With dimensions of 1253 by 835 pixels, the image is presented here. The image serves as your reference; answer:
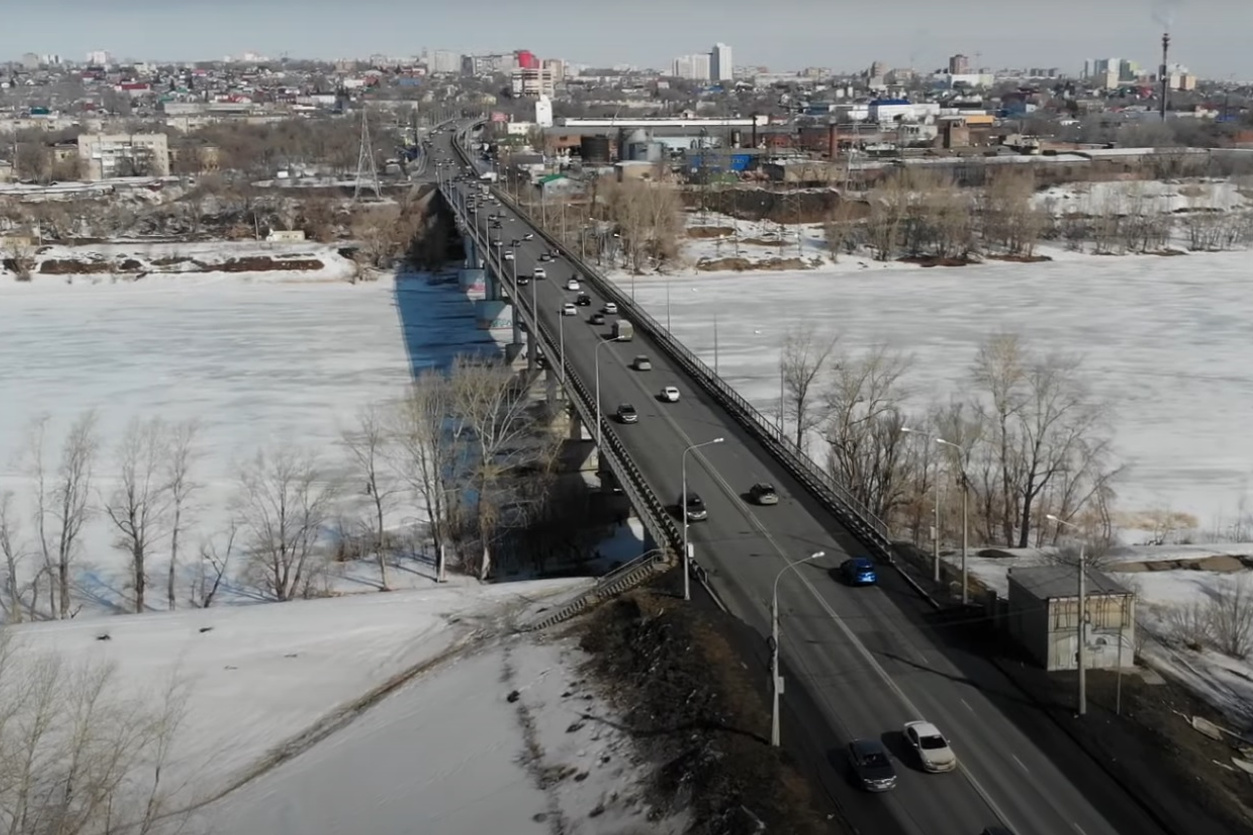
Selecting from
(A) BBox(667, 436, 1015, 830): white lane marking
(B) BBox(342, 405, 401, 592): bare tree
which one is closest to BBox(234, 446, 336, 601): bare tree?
(B) BBox(342, 405, 401, 592): bare tree

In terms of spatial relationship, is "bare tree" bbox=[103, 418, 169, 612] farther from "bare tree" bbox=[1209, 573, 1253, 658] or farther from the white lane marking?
"bare tree" bbox=[1209, 573, 1253, 658]

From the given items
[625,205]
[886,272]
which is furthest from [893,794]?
[625,205]

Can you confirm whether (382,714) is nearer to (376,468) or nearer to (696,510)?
(696,510)

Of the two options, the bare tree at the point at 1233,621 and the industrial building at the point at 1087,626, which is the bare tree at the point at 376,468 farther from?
the bare tree at the point at 1233,621

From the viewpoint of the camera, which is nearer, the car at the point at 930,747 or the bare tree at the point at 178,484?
the car at the point at 930,747

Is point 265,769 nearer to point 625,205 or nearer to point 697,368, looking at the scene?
point 697,368

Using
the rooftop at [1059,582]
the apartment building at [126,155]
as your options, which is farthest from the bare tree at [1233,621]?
the apartment building at [126,155]
